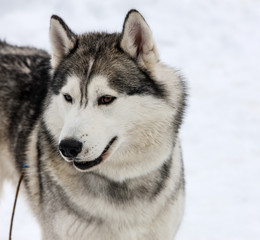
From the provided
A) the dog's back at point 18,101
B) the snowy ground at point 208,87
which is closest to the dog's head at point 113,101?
the snowy ground at point 208,87

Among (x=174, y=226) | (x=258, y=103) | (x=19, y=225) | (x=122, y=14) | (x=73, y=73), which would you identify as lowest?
(x=19, y=225)

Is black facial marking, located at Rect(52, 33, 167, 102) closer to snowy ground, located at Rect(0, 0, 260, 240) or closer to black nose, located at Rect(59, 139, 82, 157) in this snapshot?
black nose, located at Rect(59, 139, 82, 157)

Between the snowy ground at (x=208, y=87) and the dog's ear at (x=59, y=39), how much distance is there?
86 centimetres

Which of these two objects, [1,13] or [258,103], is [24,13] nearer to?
[1,13]

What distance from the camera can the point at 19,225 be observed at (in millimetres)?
4359

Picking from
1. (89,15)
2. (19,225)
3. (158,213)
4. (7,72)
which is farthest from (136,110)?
(89,15)

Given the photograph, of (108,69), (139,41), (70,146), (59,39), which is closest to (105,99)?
(108,69)

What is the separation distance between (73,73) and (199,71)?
5197 mm

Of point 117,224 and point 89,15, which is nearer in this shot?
point 117,224

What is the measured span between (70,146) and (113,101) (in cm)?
37

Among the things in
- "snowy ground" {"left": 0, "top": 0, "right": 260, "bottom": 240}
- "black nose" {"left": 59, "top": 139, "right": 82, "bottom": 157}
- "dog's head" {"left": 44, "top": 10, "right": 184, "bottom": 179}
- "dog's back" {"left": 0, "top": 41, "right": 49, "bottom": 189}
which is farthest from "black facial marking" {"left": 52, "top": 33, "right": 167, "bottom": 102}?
"dog's back" {"left": 0, "top": 41, "right": 49, "bottom": 189}

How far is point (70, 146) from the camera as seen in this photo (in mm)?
2291

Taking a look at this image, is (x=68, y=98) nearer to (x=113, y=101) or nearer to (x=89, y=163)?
(x=113, y=101)

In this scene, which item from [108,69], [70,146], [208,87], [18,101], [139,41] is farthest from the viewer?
[208,87]
